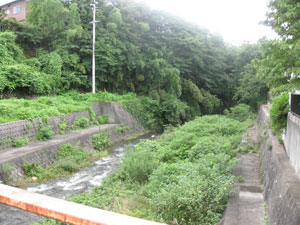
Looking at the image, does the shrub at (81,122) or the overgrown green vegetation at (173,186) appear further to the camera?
the shrub at (81,122)

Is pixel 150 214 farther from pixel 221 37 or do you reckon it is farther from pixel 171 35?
pixel 221 37

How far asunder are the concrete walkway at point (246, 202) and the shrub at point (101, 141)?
9.60 m

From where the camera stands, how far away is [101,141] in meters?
16.3

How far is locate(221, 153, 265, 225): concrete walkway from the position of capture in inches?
199

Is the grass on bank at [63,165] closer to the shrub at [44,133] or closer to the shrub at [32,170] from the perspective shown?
the shrub at [32,170]

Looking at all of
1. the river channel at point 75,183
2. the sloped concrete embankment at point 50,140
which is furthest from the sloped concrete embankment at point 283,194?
the sloped concrete embankment at point 50,140

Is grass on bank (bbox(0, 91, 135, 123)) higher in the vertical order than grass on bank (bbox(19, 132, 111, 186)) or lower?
higher

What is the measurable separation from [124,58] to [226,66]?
44.2 ft

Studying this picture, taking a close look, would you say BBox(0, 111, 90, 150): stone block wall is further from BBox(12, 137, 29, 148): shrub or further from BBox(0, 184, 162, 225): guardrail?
BBox(0, 184, 162, 225): guardrail

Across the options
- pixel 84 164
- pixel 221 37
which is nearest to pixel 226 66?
pixel 221 37

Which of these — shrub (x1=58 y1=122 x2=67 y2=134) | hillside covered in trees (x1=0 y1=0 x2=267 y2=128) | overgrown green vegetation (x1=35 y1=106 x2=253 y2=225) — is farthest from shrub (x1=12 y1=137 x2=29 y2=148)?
overgrown green vegetation (x1=35 y1=106 x2=253 y2=225)

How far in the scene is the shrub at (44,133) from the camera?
1355 centimetres

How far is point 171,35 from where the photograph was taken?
28156 mm

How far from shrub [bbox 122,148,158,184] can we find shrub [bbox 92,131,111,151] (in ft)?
21.1
